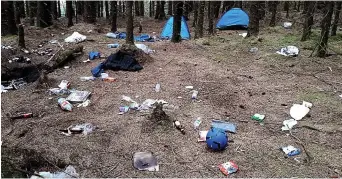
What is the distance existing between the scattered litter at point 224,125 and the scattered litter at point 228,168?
3.53ft

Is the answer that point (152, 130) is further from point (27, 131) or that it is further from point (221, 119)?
point (27, 131)

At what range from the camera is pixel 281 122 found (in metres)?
6.50

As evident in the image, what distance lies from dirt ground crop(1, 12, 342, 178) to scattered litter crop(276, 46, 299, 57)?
16 centimetres

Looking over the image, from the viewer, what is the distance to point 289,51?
10.1 meters

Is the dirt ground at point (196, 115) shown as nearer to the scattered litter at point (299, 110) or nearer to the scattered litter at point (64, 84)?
the scattered litter at point (299, 110)

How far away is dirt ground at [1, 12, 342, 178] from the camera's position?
16.9 ft

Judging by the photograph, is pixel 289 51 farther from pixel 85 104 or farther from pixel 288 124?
pixel 85 104

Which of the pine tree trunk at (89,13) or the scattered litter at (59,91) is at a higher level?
the pine tree trunk at (89,13)

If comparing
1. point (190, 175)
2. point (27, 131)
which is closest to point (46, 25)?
point (27, 131)

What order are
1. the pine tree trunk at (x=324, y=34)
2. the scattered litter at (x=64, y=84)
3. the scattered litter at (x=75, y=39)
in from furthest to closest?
the scattered litter at (x=75, y=39)
the pine tree trunk at (x=324, y=34)
the scattered litter at (x=64, y=84)

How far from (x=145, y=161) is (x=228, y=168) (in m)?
1.20

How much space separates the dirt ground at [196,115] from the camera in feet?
16.9

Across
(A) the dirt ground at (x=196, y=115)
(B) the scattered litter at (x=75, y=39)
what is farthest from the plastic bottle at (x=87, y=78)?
(B) the scattered litter at (x=75, y=39)

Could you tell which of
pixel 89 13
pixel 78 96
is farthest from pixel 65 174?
pixel 89 13
